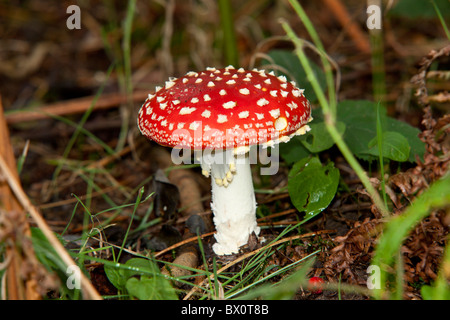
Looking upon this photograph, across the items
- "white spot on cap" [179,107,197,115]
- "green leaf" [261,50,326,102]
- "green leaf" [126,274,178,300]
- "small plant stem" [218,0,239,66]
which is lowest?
"green leaf" [126,274,178,300]

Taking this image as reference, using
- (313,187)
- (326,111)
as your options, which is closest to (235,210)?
(313,187)

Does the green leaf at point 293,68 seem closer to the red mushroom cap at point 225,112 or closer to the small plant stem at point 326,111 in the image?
the red mushroom cap at point 225,112

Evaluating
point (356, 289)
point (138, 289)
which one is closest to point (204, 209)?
point (138, 289)

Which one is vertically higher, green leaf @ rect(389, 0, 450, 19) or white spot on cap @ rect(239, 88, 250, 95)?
green leaf @ rect(389, 0, 450, 19)

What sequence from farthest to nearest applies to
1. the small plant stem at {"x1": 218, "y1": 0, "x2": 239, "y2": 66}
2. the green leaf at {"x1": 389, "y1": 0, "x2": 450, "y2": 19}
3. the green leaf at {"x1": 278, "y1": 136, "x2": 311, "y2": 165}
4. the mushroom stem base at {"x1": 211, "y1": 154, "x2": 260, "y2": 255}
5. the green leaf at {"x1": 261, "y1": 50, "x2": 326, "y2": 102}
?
1. the green leaf at {"x1": 389, "y1": 0, "x2": 450, "y2": 19}
2. the small plant stem at {"x1": 218, "y1": 0, "x2": 239, "y2": 66}
3. the green leaf at {"x1": 261, "y1": 50, "x2": 326, "y2": 102}
4. the green leaf at {"x1": 278, "y1": 136, "x2": 311, "y2": 165}
5. the mushroom stem base at {"x1": 211, "y1": 154, "x2": 260, "y2": 255}

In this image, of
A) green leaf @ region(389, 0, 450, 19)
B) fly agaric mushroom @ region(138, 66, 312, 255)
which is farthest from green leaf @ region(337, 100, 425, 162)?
green leaf @ region(389, 0, 450, 19)

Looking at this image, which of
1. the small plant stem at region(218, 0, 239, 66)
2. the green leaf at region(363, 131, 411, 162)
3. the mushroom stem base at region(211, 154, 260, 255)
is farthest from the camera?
the small plant stem at region(218, 0, 239, 66)

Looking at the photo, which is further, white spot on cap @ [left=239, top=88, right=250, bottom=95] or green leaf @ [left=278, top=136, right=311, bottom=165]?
green leaf @ [left=278, top=136, right=311, bottom=165]

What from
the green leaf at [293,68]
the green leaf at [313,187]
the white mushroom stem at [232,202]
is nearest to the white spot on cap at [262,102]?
the white mushroom stem at [232,202]

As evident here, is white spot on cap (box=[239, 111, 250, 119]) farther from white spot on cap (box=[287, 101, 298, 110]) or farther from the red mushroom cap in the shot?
white spot on cap (box=[287, 101, 298, 110])
